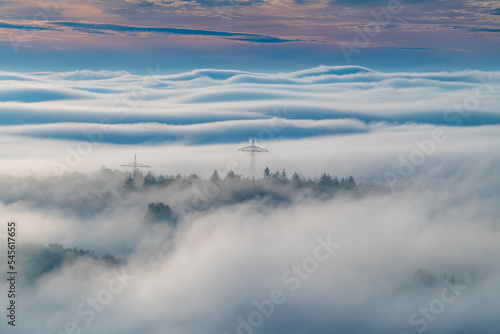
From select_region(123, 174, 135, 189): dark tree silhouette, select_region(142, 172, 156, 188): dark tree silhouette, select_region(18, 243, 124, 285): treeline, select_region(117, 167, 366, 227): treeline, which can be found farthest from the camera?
select_region(142, 172, 156, 188): dark tree silhouette

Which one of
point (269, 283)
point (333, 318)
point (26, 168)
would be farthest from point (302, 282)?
point (26, 168)

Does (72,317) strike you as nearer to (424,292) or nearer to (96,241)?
(96,241)

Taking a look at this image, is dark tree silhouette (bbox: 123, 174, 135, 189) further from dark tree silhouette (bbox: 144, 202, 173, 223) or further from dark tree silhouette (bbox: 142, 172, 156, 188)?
dark tree silhouette (bbox: 144, 202, 173, 223)

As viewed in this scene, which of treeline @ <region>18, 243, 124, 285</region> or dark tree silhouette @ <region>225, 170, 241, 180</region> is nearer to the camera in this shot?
treeline @ <region>18, 243, 124, 285</region>

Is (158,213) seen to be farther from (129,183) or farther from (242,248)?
(129,183)

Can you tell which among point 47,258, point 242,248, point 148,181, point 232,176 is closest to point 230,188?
point 232,176

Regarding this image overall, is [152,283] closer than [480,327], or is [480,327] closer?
[480,327]

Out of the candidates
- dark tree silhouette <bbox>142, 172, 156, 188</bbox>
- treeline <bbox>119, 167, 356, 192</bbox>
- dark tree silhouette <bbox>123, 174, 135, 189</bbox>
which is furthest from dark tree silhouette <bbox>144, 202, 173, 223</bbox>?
dark tree silhouette <bbox>142, 172, 156, 188</bbox>

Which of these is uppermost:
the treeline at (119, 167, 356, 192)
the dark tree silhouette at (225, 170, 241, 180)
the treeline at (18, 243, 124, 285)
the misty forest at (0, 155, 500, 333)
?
the treeline at (18, 243, 124, 285)

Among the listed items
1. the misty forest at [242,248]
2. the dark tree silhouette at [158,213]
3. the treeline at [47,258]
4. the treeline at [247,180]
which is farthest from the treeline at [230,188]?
the treeline at [47,258]

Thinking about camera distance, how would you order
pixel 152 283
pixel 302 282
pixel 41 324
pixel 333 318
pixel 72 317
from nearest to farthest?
pixel 41 324, pixel 72 317, pixel 333 318, pixel 152 283, pixel 302 282

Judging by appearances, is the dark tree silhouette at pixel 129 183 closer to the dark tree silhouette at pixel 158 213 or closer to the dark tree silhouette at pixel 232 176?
the dark tree silhouette at pixel 158 213
